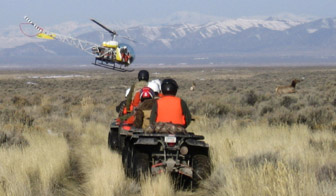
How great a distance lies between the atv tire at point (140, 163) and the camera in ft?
25.1

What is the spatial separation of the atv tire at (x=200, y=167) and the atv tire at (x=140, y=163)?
26.9 inches

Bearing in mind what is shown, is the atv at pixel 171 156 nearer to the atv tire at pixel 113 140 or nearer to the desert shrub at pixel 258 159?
the desert shrub at pixel 258 159

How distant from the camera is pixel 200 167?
304 inches

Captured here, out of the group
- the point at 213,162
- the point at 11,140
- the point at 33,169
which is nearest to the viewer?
the point at 33,169

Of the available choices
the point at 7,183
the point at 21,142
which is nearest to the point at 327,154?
the point at 7,183

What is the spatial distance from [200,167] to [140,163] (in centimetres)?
87

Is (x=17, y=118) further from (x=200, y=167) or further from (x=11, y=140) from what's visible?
(x=200, y=167)

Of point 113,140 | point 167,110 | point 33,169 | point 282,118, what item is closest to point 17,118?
point 113,140

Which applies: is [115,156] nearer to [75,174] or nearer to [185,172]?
[75,174]

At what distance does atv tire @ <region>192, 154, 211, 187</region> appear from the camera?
7.71 meters

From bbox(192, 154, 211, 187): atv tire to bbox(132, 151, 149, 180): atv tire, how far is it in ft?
2.24

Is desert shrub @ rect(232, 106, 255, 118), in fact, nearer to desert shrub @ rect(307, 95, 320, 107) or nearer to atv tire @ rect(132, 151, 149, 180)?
desert shrub @ rect(307, 95, 320, 107)

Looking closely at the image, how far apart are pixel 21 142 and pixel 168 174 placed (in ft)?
16.3

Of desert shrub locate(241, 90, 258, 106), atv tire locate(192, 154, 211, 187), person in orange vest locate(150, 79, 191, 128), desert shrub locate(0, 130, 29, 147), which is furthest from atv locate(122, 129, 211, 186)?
desert shrub locate(241, 90, 258, 106)
